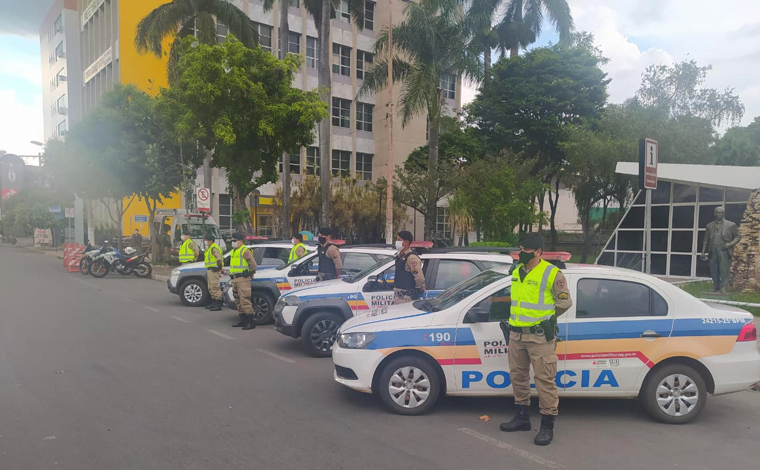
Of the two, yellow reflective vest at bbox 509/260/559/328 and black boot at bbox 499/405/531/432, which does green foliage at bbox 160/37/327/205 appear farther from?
black boot at bbox 499/405/531/432

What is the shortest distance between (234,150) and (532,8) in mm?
24753

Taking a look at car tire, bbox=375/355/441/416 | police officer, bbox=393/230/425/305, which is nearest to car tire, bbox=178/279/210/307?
police officer, bbox=393/230/425/305

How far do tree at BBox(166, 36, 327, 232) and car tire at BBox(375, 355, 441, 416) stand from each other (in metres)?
13.4

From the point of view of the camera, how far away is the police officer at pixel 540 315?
15.6 feet

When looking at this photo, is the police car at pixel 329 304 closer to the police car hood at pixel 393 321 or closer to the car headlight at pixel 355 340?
the police car hood at pixel 393 321

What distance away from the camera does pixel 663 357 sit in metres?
5.27

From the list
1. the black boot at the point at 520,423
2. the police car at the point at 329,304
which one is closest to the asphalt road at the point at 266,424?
the black boot at the point at 520,423

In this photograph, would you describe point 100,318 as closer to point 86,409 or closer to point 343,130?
point 86,409

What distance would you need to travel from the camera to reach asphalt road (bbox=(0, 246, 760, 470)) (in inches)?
174

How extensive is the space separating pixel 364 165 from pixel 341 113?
185 inches

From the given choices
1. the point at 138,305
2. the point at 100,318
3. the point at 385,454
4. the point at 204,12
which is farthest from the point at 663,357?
the point at 204,12

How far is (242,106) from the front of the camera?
1831 cm

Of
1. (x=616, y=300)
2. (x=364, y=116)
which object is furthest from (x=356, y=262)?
(x=364, y=116)

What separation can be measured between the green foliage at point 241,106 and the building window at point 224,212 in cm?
1933
